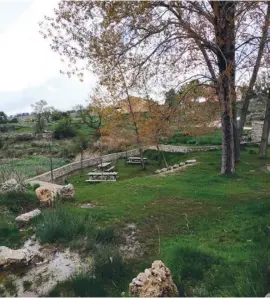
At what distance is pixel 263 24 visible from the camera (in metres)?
9.41

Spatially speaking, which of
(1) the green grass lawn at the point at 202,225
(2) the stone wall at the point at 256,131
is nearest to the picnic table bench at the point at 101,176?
(1) the green grass lawn at the point at 202,225

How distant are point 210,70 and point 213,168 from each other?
6.33 metres

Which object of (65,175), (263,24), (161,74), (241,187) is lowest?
(65,175)

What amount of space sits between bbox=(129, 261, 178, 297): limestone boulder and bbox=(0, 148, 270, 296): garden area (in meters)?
0.39

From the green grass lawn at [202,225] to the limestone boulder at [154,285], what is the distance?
13.1 inches

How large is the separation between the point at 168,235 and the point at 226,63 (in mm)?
4848

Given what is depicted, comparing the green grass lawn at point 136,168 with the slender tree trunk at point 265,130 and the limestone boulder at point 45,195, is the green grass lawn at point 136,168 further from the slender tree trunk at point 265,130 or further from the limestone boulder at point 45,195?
the limestone boulder at point 45,195

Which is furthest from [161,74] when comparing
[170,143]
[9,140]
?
[9,140]

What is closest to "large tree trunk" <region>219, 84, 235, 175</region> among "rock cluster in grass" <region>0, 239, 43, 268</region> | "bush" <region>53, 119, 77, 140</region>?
"rock cluster in grass" <region>0, 239, 43, 268</region>

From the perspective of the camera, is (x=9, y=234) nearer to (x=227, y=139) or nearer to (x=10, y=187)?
(x=10, y=187)

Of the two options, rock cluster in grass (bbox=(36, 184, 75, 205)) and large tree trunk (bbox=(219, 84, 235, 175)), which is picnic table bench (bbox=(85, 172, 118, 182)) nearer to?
large tree trunk (bbox=(219, 84, 235, 175))

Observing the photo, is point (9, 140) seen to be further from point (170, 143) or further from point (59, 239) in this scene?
point (59, 239)

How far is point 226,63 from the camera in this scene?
9344 millimetres

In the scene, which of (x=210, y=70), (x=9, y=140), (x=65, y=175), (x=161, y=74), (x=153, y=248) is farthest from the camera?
(x=9, y=140)
